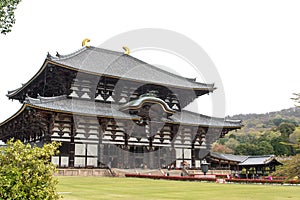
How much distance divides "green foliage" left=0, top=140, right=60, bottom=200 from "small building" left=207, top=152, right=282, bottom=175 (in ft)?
139

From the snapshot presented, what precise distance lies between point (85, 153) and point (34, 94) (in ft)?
40.7

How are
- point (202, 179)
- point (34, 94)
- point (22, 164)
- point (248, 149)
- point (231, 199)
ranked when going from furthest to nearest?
point (248, 149) < point (34, 94) < point (202, 179) < point (231, 199) < point (22, 164)

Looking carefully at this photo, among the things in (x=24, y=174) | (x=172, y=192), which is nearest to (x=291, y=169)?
(x=24, y=174)

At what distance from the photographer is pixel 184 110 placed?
46.3m

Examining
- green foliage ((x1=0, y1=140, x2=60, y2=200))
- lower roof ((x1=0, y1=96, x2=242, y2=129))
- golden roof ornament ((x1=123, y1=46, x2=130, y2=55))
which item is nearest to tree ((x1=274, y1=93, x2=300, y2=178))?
green foliage ((x1=0, y1=140, x2=60, y2=200))

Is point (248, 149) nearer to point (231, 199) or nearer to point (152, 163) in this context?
point (152, 163)

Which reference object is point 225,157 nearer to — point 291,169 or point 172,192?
point 172,192

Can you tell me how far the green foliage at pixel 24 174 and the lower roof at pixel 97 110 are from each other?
76.1 ft

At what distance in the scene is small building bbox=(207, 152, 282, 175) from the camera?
50.2 meters

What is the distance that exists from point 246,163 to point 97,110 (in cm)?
3047

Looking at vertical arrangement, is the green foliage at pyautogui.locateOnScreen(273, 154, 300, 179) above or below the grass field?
above

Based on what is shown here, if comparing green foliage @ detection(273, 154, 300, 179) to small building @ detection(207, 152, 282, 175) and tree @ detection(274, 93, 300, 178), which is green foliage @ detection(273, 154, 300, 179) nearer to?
tree @ detection(274, 93, 300, 178)

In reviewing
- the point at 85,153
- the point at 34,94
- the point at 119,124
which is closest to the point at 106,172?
the point at 85,153

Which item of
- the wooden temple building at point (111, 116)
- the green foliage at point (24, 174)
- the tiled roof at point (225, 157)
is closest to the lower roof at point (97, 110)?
the wooden temple building at point (111, 116)
